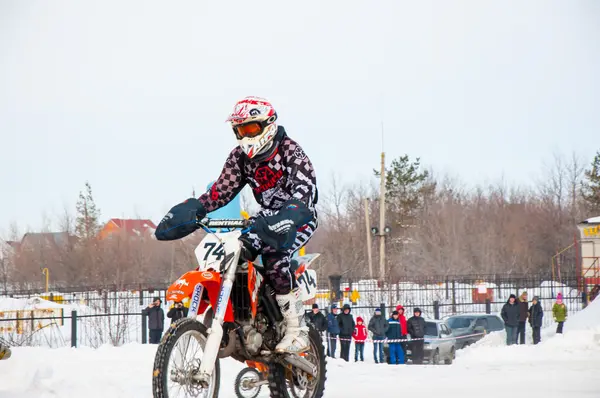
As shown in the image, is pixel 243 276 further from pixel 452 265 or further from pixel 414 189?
pixel 414 189

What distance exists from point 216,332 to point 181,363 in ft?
1.04

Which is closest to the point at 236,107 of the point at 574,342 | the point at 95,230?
the point at 574,342

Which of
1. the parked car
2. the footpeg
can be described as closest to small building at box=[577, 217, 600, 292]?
the parked car

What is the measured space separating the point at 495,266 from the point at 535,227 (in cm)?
833

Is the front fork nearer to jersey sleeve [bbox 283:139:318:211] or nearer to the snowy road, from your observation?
jersey sleeve [bbox 283:139:318:211]

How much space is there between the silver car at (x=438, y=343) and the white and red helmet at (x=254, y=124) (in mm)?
13774

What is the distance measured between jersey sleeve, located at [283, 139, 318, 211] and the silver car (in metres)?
13.6

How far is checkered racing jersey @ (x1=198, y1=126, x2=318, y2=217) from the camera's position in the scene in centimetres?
613

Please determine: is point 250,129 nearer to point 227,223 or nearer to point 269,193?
point 269,193

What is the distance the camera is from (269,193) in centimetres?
643

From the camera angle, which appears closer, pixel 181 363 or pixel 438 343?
pixel 181 363

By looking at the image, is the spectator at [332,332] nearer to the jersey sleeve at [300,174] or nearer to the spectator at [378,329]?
the spectator at [378,329]

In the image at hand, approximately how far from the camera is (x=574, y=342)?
50.0 feet

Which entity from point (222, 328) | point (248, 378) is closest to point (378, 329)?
point (248, 378)
